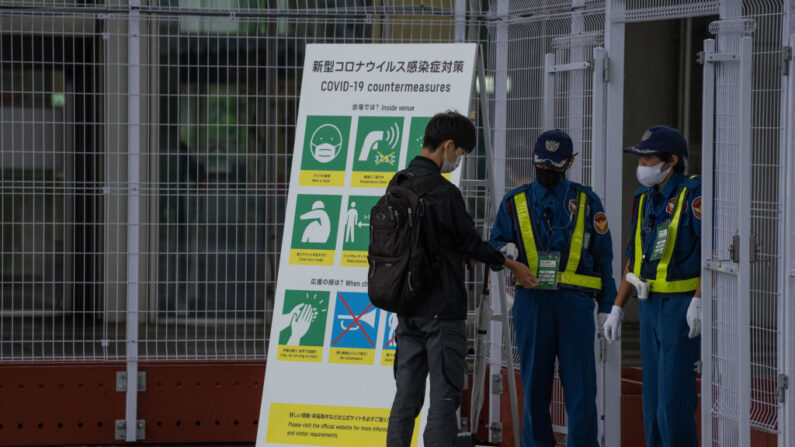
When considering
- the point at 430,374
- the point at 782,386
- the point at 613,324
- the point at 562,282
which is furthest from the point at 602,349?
the point at 430,374

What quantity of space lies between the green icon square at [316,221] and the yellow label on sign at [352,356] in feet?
1.69

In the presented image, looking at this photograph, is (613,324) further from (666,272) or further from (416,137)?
(416,137)

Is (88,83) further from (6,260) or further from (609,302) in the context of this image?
(609,302)

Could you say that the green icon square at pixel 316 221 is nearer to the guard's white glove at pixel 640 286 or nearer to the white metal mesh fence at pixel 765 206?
the guard's white glove at pixel 640 286

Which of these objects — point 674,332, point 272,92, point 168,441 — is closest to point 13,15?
point 272,92

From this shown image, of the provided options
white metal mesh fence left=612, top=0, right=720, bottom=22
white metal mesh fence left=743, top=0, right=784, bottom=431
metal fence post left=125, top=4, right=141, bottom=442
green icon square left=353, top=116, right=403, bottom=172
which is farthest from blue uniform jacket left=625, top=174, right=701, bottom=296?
metal fence post left=125, top=4, right=141, bottom=442

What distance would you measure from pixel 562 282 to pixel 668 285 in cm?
53

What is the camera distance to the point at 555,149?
5.39 m

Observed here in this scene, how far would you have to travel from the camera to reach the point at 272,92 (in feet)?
22.5

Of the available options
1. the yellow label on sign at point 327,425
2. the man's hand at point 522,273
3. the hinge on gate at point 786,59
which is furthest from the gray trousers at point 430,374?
the hinge on gate at point 786,59

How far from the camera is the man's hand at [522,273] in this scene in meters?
5.18

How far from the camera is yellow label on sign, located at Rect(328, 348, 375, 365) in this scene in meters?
5.64

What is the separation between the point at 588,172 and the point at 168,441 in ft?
9.48

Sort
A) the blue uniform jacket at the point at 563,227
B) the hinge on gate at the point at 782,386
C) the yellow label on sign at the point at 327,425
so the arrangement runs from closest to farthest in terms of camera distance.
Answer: the hinge on gate at the point at 782,386 → the blue uniform jacket at the point at 563,227 → the yellow label on sign at the point at 327,425
